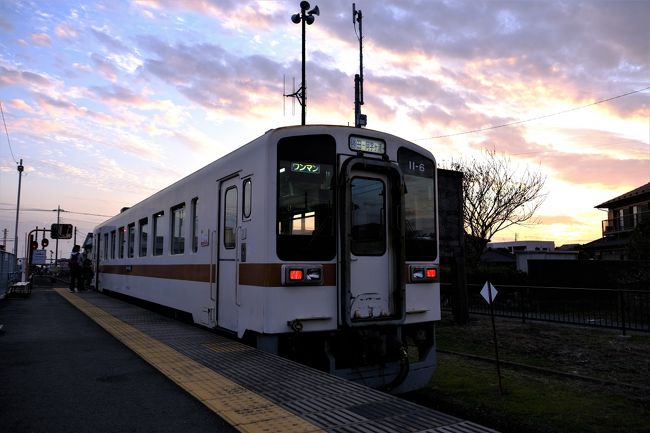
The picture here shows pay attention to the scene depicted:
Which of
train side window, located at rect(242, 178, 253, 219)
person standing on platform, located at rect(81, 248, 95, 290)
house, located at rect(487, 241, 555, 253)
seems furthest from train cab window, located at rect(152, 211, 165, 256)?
house, located at rect(487, 241, 555, 253)

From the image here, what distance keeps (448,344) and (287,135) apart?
7119 mm

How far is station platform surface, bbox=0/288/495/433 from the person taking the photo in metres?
3.97

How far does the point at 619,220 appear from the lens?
39625mm

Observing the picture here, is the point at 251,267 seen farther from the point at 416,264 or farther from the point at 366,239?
the point at 416,264

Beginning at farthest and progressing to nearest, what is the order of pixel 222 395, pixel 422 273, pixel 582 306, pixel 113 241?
pixel 113 241
pixel 582 306
pixel 422 273
pixel 222 395

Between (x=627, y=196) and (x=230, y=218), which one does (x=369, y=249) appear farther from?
(x=627, y=196)

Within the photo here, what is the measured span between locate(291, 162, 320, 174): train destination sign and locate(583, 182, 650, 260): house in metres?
35.4

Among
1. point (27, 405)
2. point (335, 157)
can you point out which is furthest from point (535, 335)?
point (27, 405)

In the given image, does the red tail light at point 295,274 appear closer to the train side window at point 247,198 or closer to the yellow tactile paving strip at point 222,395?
the train side window at point 247,198

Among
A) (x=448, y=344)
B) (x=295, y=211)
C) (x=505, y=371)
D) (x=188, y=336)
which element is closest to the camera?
(x=295, y=211)

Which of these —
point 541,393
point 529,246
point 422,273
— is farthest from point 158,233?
point 529,246

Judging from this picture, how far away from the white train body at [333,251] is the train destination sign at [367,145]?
0.05 feet

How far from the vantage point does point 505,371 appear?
8.53m

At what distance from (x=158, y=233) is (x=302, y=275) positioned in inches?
264
